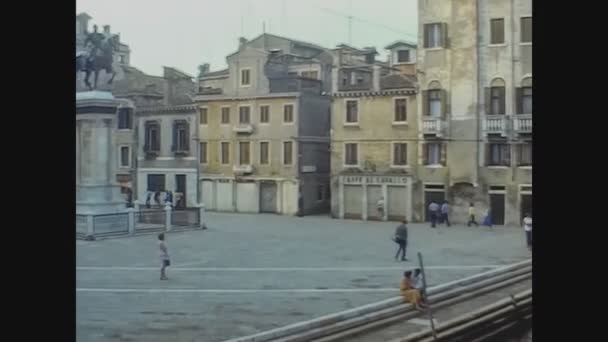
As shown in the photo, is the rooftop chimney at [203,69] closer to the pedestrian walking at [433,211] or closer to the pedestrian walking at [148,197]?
the pedestrian walking at [148,197]

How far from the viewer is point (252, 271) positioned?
5684 millimetres

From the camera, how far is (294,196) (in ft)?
22.0

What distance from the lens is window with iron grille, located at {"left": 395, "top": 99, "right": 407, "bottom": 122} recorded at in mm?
6281

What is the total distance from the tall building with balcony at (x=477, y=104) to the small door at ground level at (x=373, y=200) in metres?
0.41

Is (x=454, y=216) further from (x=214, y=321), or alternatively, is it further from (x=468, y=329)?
(x=214, y=321)

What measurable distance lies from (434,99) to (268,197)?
1.61 m

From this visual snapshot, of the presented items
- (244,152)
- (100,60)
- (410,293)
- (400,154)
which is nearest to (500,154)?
(400,154)

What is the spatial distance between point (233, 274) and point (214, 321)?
3.56 ft

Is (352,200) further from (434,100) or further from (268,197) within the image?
(434,100)

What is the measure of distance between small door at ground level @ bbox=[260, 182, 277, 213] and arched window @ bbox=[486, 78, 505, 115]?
1871 millimetres

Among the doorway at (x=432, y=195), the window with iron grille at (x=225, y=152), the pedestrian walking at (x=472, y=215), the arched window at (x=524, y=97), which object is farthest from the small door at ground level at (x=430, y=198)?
the window with iron grille at (x=225, y=152)

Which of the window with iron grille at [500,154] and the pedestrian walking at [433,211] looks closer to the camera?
the window with iron grille at [500,154]

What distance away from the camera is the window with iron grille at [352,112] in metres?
6.35
